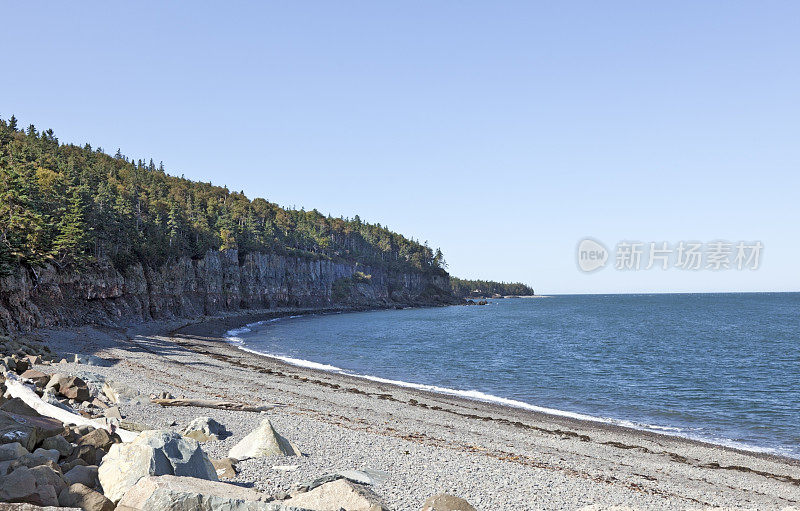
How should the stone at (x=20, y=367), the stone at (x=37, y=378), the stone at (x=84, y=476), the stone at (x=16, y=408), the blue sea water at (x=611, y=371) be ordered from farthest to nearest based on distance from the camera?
the blue sea water at (x=611, y=371) → the stone at (x=20, y=367) → the stone at (x=37, y=378) → the stone at (x=16, y=408) → the stone at (x=84, y=476)

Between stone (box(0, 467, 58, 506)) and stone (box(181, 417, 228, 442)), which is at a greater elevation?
stone (box(0, 467, 58, 506))

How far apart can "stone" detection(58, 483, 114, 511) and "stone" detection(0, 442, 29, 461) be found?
1.66 m

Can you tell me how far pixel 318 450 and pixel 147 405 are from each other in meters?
8.48

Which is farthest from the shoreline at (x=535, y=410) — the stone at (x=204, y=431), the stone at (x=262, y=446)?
the stone at (x=262, y=446)

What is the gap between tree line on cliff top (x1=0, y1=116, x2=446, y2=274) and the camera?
44.8 meters

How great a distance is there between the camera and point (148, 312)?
71.4 m

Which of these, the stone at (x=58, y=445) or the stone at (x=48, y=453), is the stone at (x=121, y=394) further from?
the stone at (x=48, y=453)

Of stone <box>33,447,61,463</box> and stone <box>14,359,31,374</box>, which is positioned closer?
stone <box>33,447,61,463</box>

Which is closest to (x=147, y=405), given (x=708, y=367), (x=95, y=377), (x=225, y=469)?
(x=95, y=377)

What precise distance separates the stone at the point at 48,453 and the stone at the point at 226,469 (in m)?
3.16

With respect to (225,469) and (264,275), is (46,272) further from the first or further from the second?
(264,275)

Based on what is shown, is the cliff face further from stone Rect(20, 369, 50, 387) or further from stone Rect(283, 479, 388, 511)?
stone Rect(283, 479, 388, 511)

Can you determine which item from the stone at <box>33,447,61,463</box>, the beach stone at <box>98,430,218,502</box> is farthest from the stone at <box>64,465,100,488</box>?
the stone at <box>33,447,61,463</box>

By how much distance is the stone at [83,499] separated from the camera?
→ 22.0 ft
